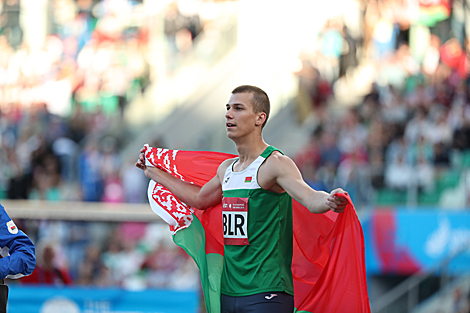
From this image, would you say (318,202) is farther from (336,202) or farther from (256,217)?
(256,217)

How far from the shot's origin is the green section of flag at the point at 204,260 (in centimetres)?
535

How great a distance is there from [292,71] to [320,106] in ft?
4.21

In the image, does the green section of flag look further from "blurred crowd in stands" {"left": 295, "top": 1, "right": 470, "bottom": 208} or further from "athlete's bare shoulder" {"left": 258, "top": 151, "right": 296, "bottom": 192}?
"blurred crowd in stands" {"left": 295, "top": 1, "right": 470, "bottom": 208}

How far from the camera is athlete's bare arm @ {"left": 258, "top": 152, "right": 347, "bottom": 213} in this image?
4.62 metres

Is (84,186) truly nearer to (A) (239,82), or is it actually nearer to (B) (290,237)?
(A) (239,82)

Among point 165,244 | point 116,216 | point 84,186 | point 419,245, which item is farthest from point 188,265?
point 419,245

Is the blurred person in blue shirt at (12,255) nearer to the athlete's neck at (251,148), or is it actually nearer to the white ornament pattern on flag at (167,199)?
the white ornament pattern on flag at (167,199)

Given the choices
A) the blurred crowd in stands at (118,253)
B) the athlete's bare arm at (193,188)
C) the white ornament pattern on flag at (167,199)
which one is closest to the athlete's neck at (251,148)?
the athlete's bare arm at (193,188)

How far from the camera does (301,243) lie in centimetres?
549

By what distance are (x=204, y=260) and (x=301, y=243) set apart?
0.80 meters

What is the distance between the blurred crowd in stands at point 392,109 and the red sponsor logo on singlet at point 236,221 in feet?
23.7

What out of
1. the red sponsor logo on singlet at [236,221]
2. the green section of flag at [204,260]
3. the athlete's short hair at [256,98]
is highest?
the athlete's short hair at [256,98]

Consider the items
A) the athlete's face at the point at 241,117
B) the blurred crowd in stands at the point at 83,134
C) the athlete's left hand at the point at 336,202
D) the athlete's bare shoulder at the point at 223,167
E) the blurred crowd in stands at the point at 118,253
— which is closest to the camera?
the athlete's left hand at the point at 336,202

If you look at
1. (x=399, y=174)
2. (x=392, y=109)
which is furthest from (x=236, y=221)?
(x=392, y=109)
